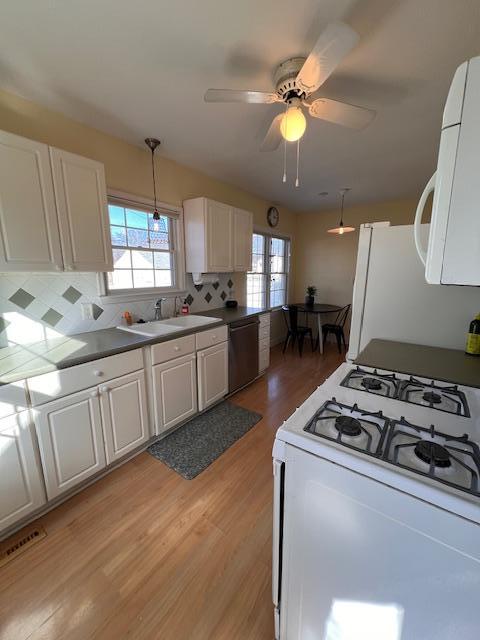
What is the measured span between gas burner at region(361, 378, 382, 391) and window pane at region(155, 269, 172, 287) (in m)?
2.22

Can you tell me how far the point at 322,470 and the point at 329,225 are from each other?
4.89 meters

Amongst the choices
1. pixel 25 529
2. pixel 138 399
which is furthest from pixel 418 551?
pixel 25 529

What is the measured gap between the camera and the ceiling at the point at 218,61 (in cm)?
112

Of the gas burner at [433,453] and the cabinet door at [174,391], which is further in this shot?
the cabinet door at [174,391]

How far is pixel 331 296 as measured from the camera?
5.07 metres

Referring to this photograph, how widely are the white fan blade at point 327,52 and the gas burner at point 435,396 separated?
4.55 ft

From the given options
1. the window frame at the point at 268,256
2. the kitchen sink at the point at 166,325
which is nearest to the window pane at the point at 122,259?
the kitchen sink at the point at 166,325

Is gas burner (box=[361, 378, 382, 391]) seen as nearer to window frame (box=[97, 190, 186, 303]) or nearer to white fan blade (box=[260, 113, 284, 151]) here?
white fan blade (box=[260, 113, 284, 151])

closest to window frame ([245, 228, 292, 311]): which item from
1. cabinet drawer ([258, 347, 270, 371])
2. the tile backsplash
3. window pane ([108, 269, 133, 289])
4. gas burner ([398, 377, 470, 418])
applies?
cabinet drawer ([258, 347, 270, 371])

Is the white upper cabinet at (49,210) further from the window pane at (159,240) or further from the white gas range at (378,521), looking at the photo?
the white gas range at (378,521)

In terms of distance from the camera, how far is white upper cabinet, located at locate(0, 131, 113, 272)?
4.80 ft

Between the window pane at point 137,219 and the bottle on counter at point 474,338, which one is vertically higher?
the window pane at point 137,219

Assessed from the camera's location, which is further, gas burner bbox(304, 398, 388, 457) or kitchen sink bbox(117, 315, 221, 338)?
kitchen sink bbox(117, 315, 221, 338)

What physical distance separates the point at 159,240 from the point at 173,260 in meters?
0.25
